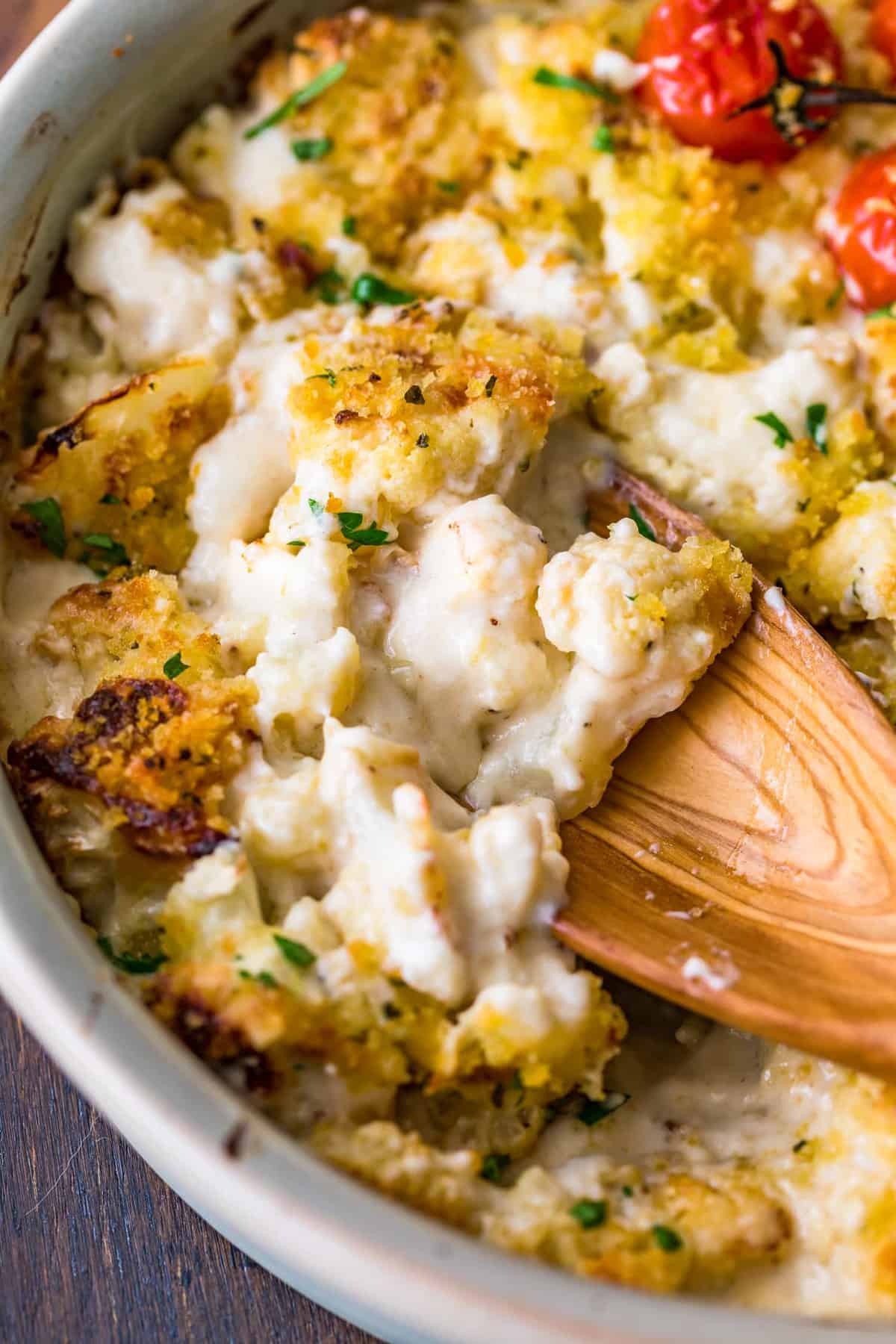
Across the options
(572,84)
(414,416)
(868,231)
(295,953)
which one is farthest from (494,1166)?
(572,84)

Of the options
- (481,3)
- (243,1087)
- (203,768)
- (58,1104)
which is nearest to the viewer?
(243,1087)

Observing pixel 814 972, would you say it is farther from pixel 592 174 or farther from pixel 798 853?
pixel 592 174

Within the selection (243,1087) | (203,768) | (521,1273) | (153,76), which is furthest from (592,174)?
(521,1273)

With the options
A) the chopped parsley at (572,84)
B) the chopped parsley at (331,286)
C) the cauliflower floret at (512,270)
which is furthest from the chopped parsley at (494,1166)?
the chopped parsley at (572,84)

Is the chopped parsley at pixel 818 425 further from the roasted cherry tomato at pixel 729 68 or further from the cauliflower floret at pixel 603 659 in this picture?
the roasted cherry tomato at pixel 729 68

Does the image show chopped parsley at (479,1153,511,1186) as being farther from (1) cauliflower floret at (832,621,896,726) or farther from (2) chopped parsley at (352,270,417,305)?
(2) chopped parsley at (352,270,417,305)

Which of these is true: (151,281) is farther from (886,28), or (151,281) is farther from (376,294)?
(886,28)
